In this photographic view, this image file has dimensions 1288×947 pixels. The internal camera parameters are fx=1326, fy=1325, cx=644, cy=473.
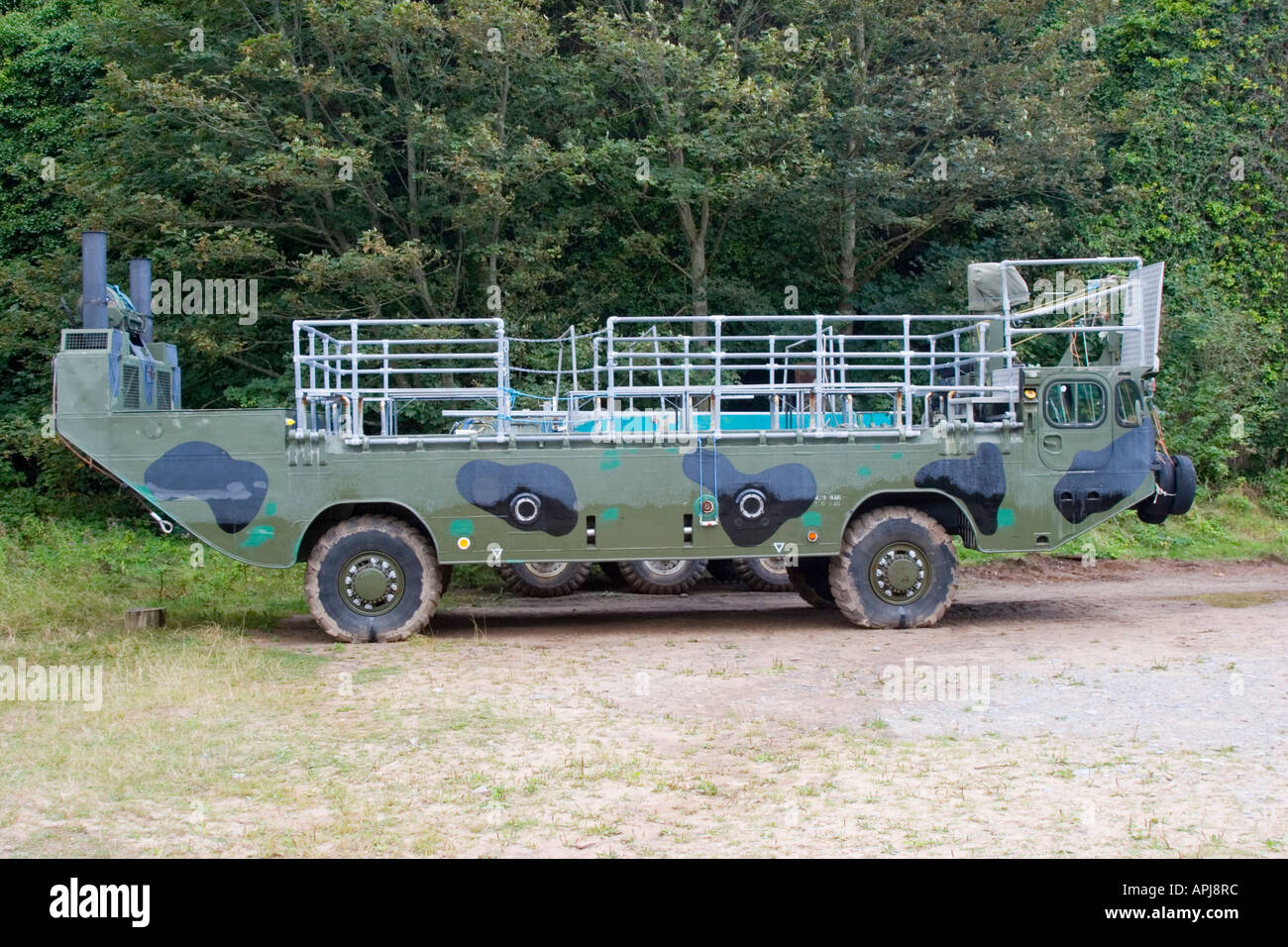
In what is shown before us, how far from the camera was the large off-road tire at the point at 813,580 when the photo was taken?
16016mm

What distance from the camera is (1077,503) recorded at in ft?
47.3

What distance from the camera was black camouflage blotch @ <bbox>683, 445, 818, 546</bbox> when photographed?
1401 cm

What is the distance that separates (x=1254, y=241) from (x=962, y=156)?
339 inches

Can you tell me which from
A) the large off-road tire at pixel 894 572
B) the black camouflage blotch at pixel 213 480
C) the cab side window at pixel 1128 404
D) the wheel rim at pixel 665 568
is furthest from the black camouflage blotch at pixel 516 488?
the cab side window at pixel 1128 404

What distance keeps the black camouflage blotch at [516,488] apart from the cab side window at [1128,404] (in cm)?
609

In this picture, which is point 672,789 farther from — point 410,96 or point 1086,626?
point 410,96

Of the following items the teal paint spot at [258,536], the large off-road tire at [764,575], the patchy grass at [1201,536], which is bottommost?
the large off-road tire at [764,575]

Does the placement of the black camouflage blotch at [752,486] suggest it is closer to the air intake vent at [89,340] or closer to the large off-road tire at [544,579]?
the large off-road tire at [544,579]

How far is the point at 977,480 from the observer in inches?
564

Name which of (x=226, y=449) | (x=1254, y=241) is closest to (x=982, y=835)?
(x=226, y=449)

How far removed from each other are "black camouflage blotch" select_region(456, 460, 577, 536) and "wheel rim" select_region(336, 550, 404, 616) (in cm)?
112

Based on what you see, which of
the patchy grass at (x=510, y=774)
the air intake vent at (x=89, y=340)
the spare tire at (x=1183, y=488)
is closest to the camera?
the patchy grass at (x=510, y=774)

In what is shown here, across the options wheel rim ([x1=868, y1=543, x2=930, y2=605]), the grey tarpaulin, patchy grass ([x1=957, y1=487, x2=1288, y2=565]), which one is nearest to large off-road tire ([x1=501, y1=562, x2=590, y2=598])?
wheel rim ([x1=868, y1=543, x2=930, y2=605])

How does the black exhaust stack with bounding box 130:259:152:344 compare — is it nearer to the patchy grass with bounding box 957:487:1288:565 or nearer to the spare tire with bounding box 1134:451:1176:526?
the spare tire with bounding box 1134:451:1176:526
